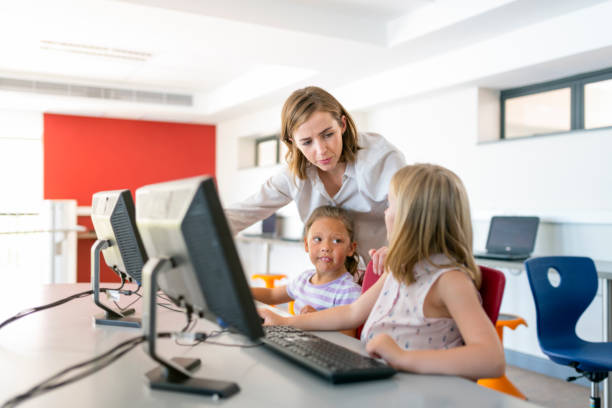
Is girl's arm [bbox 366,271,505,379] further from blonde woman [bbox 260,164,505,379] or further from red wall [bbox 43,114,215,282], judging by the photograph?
red wall [bbox 43,114,215,282]

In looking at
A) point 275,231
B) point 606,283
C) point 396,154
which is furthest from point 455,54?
point 275,231

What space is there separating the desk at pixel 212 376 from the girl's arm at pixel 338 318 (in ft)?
0.12

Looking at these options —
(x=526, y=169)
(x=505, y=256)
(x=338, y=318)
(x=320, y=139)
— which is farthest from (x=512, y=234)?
(x=338, y=318)

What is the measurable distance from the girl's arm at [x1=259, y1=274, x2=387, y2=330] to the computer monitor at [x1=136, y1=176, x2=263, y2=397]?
49 cm

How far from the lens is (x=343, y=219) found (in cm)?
201

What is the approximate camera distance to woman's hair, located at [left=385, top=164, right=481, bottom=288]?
3.91ft

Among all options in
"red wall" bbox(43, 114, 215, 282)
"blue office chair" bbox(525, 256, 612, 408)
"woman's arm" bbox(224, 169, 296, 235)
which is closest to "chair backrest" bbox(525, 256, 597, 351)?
"blue office chair" bbox(525, 256, 612, 408)

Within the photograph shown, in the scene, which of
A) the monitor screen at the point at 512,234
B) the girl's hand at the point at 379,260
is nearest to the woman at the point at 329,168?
the girl's hand at the point at 379,260

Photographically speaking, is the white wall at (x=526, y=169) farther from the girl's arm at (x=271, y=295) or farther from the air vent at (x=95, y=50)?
the air vent at (x=95, y=50)

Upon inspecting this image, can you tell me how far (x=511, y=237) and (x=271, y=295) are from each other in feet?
7.26

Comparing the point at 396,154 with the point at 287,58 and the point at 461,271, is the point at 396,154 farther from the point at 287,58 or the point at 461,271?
the point at 287,58

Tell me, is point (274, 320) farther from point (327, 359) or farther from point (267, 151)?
point (267, 151)

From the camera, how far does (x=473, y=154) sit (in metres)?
4.25

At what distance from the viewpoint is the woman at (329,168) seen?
188 centimetres
